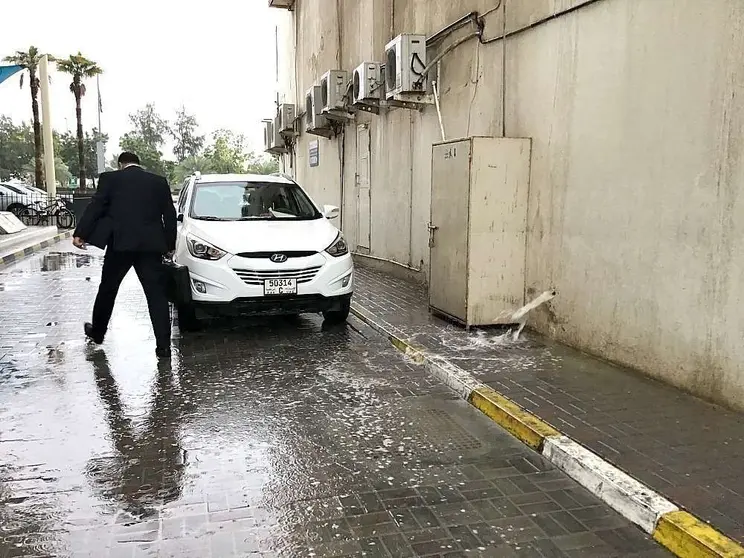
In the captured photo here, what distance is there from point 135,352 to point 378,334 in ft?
8.63

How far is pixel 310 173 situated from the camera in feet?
62.3

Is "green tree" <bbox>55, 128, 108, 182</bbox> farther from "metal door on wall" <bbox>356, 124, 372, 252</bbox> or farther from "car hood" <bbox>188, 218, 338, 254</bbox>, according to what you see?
"car hood" <bbox>188, 218, 338, 254</bbox>

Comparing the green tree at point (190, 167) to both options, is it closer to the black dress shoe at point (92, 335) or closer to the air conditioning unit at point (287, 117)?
the air conditioning unit at point (287, 117)

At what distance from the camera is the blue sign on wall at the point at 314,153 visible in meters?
17.8

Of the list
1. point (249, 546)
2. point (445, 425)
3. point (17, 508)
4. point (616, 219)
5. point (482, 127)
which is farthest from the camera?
point (482, 127)

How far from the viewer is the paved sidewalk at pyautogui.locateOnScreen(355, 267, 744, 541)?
148 inches

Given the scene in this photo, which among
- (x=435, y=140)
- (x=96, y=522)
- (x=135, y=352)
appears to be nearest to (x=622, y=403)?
(x=96, y=522)

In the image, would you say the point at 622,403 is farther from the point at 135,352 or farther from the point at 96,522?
the point at 135,352

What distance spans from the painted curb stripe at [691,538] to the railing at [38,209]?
2517cm

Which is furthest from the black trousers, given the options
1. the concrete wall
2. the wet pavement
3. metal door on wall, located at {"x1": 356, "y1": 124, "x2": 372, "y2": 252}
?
metal door on wall, located at {"x1": 356, "y1": 124, "x2": 372, "y2": 252}

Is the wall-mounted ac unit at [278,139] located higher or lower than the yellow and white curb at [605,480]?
higher

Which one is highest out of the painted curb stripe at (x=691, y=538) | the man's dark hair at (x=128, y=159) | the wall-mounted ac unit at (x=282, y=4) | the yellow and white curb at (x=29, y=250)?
the wall-mounted ac unit at (x=282, y=4)

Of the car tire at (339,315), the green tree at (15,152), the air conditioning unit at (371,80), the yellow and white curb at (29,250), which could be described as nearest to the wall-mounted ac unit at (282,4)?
the yellow and white curb at (29,250)

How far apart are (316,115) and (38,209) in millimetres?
16316
